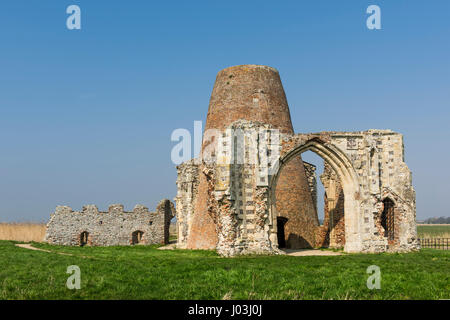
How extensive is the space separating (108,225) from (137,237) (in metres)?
3.15

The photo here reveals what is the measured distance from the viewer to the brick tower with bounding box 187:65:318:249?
2167 cm

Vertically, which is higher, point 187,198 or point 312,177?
point 312,177

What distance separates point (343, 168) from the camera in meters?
19.9

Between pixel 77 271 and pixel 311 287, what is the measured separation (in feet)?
18.6

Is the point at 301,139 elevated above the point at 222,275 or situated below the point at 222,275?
above

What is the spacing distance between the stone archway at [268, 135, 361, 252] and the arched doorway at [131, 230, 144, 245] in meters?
12.7

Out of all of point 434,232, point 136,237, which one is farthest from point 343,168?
point 434,232

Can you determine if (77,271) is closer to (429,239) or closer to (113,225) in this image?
(113,225)

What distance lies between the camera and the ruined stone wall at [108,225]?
27.3 m

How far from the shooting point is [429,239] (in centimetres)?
2734

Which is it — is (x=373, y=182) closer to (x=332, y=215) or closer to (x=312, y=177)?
(x=332, y=215)

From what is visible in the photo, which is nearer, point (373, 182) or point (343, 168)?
point (373, 182)
